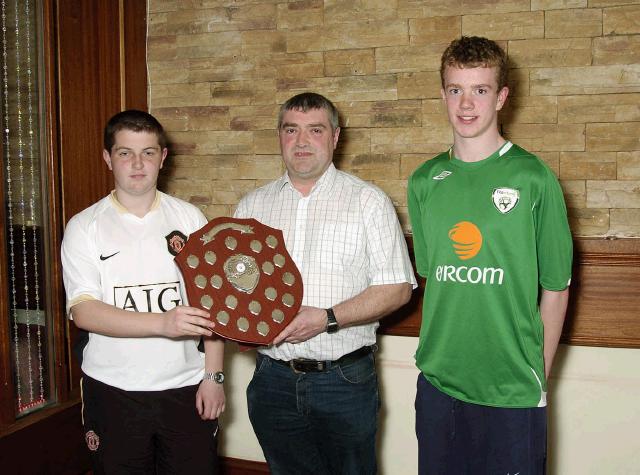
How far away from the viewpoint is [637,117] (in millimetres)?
2412

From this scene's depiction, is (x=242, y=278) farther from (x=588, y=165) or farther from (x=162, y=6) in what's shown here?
(x=162, y=6)

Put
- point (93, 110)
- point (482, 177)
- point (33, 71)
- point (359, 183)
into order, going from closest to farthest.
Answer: point (482, 177), point (359, 183), point (33, 71), point (93, 110)

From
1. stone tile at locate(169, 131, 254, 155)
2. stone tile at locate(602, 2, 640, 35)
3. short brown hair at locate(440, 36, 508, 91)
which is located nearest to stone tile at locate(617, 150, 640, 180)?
stone tile at locate(602, 2, 640, 35)

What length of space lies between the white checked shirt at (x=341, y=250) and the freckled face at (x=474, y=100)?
0.46 meters

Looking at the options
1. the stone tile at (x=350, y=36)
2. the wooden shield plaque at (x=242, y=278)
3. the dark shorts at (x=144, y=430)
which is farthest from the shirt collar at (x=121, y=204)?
the stone tile at (x=350, y=36)

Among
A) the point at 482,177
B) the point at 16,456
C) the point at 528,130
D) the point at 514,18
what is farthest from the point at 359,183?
the point at 16,456

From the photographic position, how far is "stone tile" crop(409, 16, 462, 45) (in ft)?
8.50

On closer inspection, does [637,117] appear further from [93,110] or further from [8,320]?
[8,320]

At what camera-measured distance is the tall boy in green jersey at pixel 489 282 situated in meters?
1.63

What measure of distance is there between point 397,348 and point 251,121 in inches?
46.5

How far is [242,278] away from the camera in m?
1.81

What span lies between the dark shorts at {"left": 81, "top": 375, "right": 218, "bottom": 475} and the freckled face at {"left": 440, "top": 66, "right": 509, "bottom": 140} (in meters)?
1.13

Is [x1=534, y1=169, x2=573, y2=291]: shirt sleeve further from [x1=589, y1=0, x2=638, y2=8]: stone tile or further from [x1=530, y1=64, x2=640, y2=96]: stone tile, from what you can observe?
[x1=589, y1=0, x2=638, y2=8]: stone tile

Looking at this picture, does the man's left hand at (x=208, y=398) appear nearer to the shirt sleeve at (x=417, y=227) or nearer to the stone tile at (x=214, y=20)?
the shirt sleeve at (x=417, y=227)
